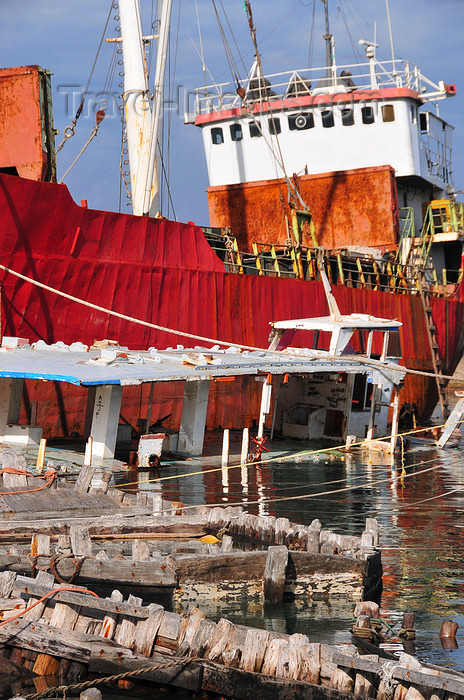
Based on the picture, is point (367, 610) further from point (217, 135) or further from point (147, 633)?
point (217, 135)

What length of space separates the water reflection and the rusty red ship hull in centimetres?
360

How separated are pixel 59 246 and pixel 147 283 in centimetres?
268

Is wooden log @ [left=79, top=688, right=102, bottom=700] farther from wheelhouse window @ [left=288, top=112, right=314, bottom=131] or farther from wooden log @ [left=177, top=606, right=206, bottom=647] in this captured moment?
wheelhouse window @ [left=288, top=112, right=314, bottom=131]

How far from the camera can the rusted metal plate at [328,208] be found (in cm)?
3328

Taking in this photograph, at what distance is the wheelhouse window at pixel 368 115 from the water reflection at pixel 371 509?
55.5 feet

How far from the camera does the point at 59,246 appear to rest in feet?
65.9

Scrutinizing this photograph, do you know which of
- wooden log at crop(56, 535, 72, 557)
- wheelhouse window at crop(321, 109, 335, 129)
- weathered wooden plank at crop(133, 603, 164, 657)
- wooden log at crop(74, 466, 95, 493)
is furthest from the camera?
wheelhouse window at crop(321, 109, 335, 129)

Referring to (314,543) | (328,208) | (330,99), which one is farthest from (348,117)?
(314,543)

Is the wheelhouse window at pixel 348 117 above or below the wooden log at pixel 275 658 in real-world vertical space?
above

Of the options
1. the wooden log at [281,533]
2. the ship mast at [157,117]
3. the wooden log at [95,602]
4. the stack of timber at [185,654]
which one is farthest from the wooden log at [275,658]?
the ship mast at [157,117]

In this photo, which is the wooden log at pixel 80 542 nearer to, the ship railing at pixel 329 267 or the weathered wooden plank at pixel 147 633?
the weathered wooden plank at pixel 147 633

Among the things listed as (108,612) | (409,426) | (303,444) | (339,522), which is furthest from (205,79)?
(108,612)

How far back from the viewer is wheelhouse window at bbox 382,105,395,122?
35.5 metres

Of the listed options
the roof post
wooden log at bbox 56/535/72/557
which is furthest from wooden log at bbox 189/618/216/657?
the roof post
